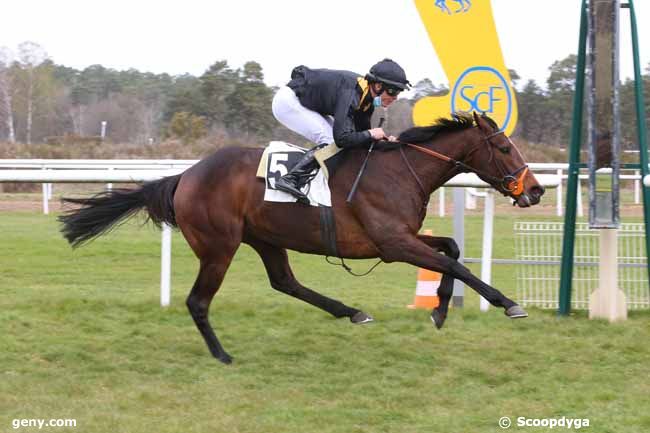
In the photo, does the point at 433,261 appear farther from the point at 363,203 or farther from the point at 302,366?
the point at 302,366

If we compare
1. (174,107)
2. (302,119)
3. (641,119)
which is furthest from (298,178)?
(174,107)

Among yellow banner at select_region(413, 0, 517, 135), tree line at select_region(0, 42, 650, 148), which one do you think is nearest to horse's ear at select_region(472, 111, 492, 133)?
yellow banner at select_region(413, 0, 517, 135)

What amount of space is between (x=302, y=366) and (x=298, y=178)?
1084mm

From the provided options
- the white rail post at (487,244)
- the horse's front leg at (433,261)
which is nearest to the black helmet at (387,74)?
the horse's front leg at (433,261)

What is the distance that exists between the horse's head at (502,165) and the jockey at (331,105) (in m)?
0.53

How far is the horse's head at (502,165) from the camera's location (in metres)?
5.37

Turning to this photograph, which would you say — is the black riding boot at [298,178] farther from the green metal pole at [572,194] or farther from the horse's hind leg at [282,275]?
the green metal pole at [572,194]

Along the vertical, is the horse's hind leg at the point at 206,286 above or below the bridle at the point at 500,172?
below

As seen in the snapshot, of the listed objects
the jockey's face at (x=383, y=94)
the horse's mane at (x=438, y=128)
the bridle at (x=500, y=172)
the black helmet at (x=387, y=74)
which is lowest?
the bridle at (x=500, y=172)

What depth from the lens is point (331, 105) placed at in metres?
5.63

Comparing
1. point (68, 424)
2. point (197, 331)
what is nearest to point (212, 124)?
point (197, 331)

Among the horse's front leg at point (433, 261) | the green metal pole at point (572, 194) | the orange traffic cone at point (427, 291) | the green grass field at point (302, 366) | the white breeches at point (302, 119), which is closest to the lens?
the green grass field at point (302, 366)

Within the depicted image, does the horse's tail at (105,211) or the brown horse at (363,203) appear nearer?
the brown horse at (363,203)

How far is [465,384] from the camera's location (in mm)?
4871
